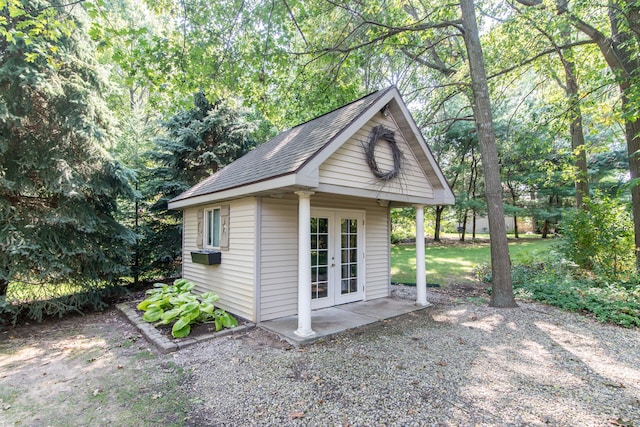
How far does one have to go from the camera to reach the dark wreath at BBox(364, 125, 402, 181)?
17.2ft

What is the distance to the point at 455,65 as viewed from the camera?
Answer: 910cm

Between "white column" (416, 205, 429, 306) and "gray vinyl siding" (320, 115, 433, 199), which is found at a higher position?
"gray vinyl siding" (320, 115, 433, 199)

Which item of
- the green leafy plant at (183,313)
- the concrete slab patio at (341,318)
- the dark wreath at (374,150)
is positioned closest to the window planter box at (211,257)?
the green leafy plant at (183,313)

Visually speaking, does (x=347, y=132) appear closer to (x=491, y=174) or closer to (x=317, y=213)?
(x=317, y=213)

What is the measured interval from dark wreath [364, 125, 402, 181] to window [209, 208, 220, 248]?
11.1ft

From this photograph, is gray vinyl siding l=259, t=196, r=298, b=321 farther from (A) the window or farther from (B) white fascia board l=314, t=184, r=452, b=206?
(A) the window

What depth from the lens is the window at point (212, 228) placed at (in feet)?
21.3

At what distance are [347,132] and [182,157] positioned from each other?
7456 mm

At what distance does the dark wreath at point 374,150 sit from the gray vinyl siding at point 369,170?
2.7 inches

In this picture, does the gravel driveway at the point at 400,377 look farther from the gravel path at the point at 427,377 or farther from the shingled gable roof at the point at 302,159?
the shingled gable roof at the point at 302,159

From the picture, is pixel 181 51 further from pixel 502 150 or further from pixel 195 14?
pixel 502 150

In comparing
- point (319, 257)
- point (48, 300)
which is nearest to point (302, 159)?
point (319, 257)

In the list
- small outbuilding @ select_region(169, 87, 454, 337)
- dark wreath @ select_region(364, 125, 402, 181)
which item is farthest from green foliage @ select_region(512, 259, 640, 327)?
dark wreath @ select_region(364, 125, 402, 181)

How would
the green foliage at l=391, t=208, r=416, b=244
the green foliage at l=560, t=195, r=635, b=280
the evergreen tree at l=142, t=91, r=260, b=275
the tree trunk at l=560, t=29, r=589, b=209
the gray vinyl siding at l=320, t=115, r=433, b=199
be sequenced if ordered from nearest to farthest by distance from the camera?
the gray vinyl siding at l=320, t=115, r=433, b=199 → the green foliage at l=560, t=195, r=635, b=280 → the tree trunk at l=560, t=29, r=589, b=209 → the evergreen tree at l=142, t=91, r=260, b=275 → the green foliage at l=391, t=208, r=416, b=244
